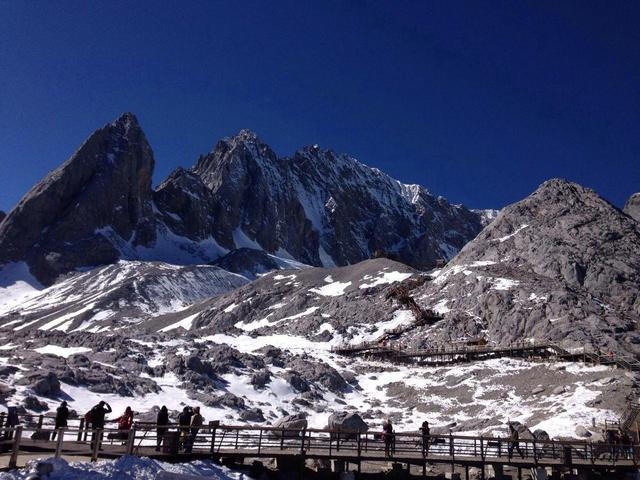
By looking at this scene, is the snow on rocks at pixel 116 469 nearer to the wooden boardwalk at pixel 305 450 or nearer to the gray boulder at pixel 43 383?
the wooden boardwalk at pixel 305 450

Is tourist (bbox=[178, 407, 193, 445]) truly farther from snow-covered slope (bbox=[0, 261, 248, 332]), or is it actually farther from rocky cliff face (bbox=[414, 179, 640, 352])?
snow-covered slope (bbox=[0, 261, 248, 332])

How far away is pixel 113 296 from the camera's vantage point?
138 metres

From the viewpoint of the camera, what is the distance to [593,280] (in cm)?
8725

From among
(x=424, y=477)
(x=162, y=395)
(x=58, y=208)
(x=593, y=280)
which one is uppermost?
(x=58, y=208)

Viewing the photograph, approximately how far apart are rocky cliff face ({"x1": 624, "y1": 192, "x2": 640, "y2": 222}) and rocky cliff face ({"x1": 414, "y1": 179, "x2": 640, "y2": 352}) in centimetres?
6462

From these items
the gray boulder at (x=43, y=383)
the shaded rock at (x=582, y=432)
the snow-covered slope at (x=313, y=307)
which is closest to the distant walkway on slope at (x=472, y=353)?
the snow-covered slope at (x=313, y=307)

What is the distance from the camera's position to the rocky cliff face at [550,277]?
71969mm

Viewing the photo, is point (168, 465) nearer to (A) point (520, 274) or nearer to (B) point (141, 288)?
(A) point (520, 274)

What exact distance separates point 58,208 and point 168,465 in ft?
632

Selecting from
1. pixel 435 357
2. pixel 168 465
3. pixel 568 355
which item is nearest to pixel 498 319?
pixel 435 357

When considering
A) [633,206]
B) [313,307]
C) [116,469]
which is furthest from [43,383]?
[633,206]

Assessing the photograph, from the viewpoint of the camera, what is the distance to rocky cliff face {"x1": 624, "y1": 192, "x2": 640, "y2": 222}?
170450mm

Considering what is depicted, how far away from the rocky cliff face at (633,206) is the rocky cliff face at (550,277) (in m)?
64.6

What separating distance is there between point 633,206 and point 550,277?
103571 mm
